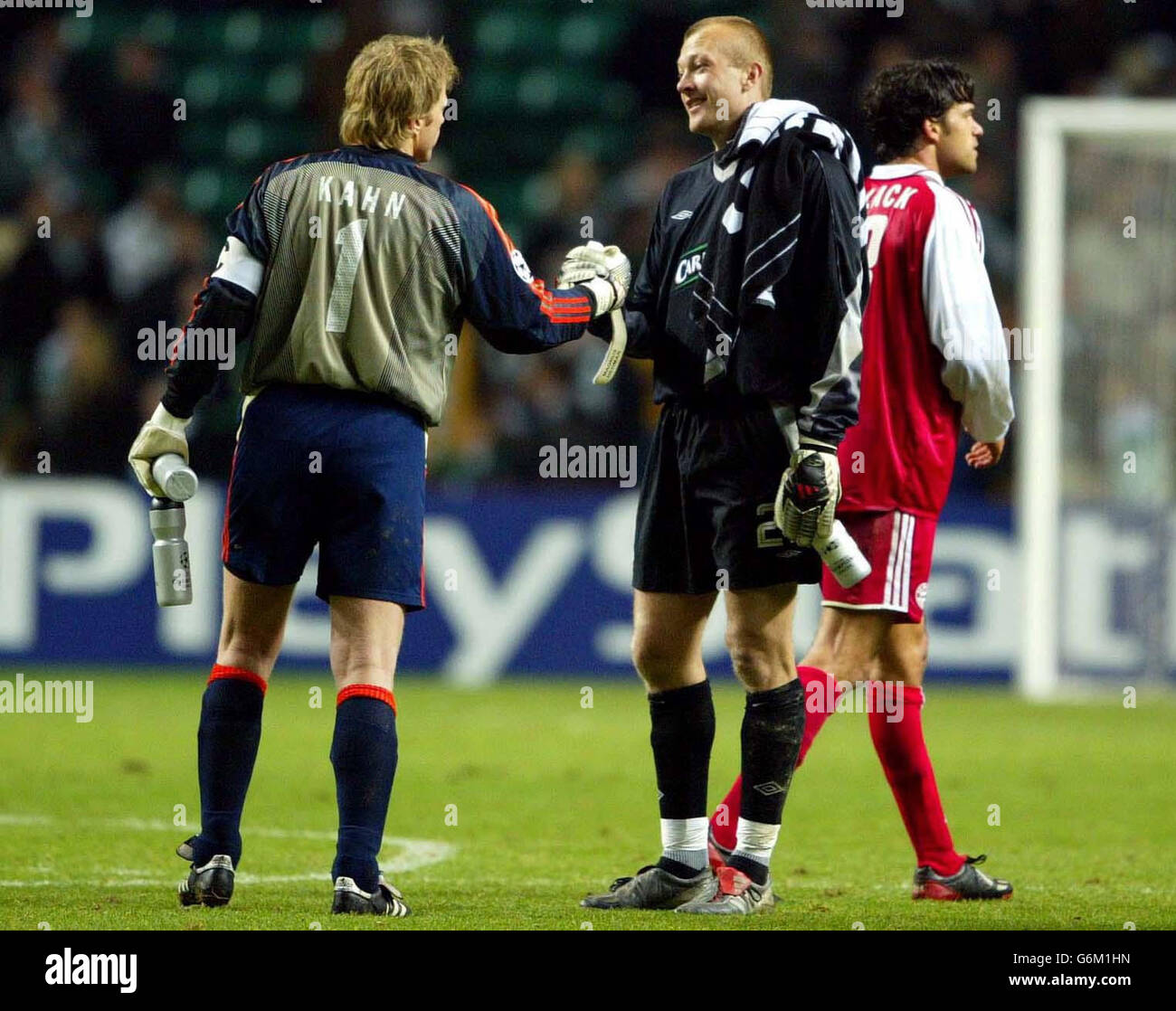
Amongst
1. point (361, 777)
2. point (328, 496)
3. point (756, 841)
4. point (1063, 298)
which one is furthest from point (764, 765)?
point (1063, 298)

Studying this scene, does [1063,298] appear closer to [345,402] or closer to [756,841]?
[756,841]

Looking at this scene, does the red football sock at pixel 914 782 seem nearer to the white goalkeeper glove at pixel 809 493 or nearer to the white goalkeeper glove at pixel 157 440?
the white goalkeeper glove at pixel 809 493

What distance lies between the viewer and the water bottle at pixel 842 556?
4555 mm

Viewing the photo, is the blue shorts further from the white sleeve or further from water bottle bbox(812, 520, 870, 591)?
the white sleeve

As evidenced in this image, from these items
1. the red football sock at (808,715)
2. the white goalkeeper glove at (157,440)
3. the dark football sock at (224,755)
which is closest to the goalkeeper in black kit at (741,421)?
the red football sock at (808,715)

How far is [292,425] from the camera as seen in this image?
14.6 feet

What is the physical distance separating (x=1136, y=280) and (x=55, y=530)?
250 inches

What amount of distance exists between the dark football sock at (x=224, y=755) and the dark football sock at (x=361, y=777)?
259 mm

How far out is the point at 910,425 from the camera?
16.5 feet

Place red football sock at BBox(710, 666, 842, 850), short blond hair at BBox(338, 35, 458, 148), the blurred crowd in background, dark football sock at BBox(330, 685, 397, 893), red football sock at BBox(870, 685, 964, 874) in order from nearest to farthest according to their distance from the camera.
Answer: dark football sock at BBox(330, 685, 397, 893)
short blond hair at BBox(338, 35, 458, 148)
red football sock at BBox(710, 666, 842, 850)
red football sock at BBox(870, 685, 964, 874)
the blurred crowd in background

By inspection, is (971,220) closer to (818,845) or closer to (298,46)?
(818,845)

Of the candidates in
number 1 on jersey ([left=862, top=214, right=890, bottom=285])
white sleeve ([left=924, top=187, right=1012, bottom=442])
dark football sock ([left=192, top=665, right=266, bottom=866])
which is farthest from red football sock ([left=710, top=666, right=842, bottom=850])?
dark football sock ([left=192, top=665, right=266, bottom=866])

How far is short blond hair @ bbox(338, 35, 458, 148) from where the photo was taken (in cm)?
448
